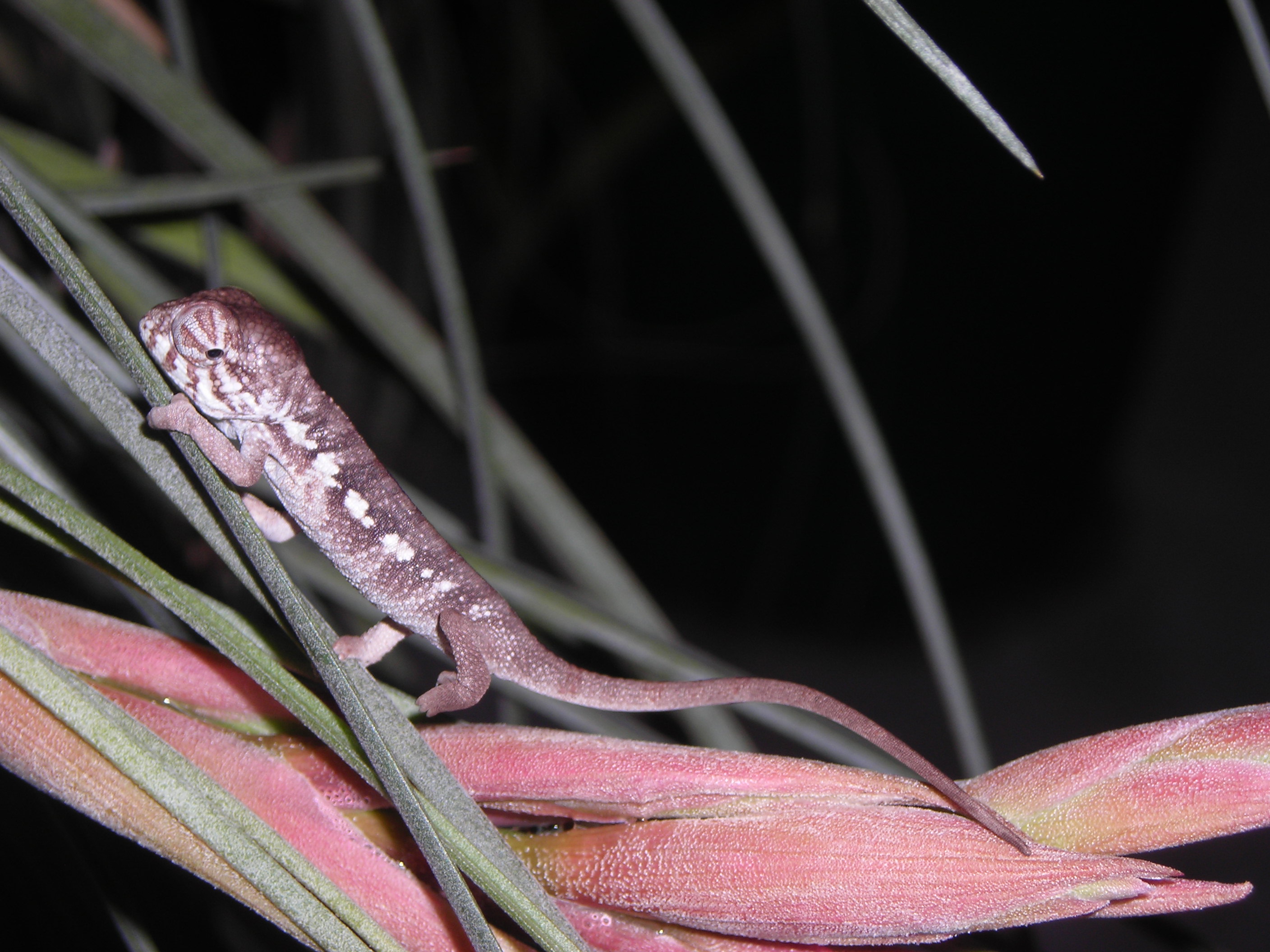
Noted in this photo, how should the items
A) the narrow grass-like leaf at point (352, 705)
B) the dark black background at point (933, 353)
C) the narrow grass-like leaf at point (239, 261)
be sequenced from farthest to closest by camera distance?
1. the dark black background at point (933, 353)
2. the narrow grass-like leaf at point (239, 261)
3. the narrow grass-like leaf at point (352, 705)

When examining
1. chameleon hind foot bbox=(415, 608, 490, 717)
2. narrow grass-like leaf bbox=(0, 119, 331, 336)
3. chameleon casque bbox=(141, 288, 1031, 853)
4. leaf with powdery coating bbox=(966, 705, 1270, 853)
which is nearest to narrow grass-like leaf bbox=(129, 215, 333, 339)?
narrow grass-like leaf bbox=(0, 119, 331, 336)

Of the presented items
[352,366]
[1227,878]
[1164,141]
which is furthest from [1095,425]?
[352,366]

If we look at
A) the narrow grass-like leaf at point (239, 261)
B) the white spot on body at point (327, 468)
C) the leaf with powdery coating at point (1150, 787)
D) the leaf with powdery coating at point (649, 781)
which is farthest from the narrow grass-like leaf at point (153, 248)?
the leaf with powdery coating at point (1150, 787)

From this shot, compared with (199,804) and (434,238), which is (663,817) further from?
(434,238)

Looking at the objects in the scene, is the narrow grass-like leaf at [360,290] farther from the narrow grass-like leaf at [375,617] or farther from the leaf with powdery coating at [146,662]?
the leaf with powdery coating at [146,662]

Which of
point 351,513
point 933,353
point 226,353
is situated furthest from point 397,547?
point 933,353

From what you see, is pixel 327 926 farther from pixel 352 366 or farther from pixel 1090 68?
pixel 1090 68

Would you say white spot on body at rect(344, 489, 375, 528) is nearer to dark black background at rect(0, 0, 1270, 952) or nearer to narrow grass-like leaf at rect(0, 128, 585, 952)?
A: narrow grass-like leaf at rect(0, 128, 585, 952)
